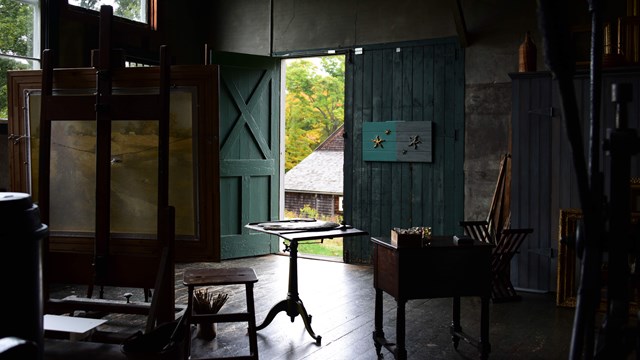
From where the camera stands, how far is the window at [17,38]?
5.91 meters

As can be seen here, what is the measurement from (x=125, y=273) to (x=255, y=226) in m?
1.32

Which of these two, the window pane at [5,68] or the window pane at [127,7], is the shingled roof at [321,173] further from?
the window pane at [5,68]

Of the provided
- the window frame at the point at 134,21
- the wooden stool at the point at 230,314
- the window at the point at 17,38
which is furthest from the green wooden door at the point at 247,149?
the wooden stool at the point at 230,314

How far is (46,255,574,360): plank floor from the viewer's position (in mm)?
4172

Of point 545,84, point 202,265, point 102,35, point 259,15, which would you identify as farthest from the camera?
point 259,15

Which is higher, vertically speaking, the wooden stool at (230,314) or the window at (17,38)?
the window at (17,38)

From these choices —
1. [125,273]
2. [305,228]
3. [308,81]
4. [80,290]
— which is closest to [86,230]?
[125,273]

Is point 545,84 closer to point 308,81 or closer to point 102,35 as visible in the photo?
point 102,35

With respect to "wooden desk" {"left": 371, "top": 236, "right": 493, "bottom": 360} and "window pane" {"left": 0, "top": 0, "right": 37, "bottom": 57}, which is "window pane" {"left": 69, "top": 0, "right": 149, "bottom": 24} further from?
"wooden desk" {"left": 371, "top": 236, "right": 493, "bottom": 360}

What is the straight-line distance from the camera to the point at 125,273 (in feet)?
11.8

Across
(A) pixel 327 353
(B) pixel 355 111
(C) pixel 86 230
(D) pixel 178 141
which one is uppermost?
(B) pixel 355 111

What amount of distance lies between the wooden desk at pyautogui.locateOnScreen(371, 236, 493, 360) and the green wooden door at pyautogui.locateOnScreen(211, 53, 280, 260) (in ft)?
13.1

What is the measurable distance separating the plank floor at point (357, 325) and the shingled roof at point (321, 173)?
8204 mm

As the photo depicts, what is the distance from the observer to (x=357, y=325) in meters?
4.82
